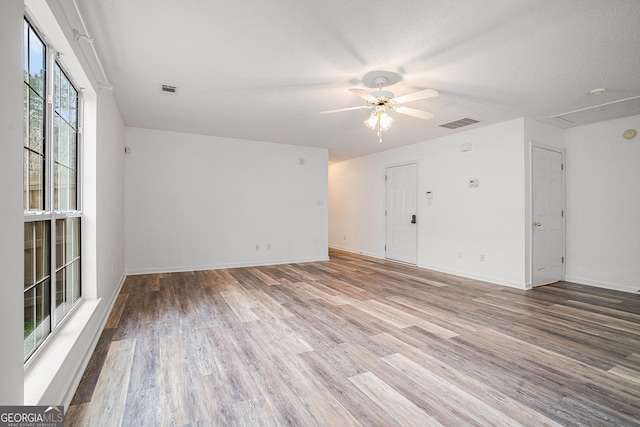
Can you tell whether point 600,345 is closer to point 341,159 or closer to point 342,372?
point 342,372

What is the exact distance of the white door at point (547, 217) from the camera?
451 cm

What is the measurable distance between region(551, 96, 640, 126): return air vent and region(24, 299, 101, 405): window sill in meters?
5.86

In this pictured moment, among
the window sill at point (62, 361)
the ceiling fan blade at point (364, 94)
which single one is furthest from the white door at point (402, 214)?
the window sill at point (62, 361)

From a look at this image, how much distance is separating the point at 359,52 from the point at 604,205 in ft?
15.0

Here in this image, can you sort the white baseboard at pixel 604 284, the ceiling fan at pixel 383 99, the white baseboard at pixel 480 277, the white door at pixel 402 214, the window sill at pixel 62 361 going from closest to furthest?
the window sill at pixel 62 361
the ceiling fan at pixel 383 99
the white baseboard at pixel 604 284
the white baseboard at pixel 480 277
the white door at pixel 402 214

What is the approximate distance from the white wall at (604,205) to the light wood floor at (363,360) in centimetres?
50

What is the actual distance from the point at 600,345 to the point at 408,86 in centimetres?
301

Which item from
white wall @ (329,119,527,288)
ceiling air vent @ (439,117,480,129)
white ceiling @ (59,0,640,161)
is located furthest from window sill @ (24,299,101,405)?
white wall @ (329,119,527,288)

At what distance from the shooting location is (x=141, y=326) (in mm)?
2842

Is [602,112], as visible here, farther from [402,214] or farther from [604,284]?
[402,214]

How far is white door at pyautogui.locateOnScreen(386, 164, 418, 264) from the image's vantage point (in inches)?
242

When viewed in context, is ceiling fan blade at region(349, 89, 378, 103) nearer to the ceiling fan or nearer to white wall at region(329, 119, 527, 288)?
the ceiling fan

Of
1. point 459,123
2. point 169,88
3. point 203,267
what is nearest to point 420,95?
point 459,123

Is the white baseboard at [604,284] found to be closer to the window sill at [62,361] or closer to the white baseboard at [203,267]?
the white baseboard at [203,267]
